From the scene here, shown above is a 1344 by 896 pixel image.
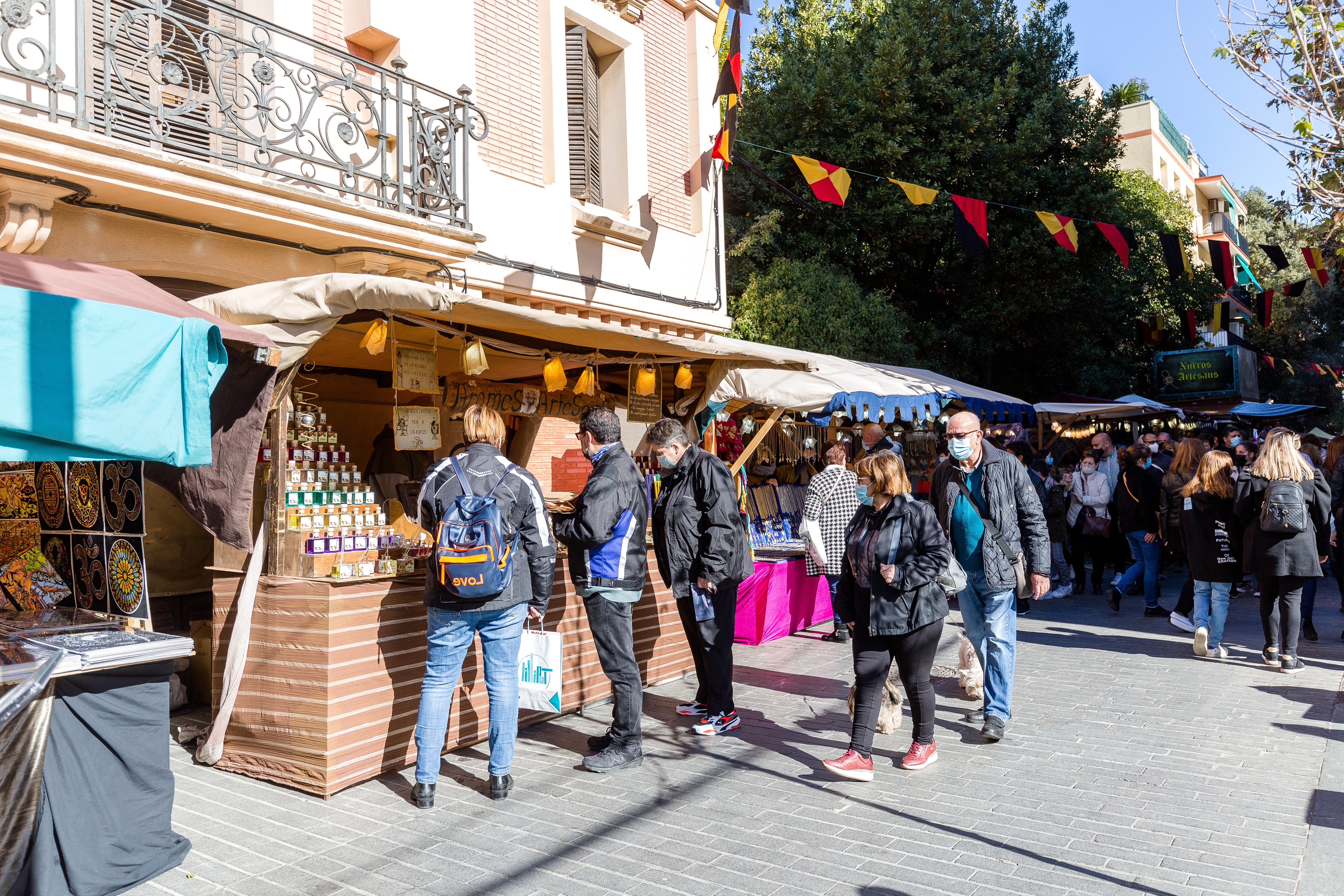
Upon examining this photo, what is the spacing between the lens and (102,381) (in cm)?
348

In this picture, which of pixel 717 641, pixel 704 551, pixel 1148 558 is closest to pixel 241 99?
pixel 704 551

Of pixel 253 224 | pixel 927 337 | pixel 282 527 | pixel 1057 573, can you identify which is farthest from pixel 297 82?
pixel 927 337

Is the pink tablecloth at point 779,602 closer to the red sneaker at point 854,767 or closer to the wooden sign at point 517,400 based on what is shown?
the wooden sign at point 517,400

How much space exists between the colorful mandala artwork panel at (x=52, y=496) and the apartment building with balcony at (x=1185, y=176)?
3281 centimetres

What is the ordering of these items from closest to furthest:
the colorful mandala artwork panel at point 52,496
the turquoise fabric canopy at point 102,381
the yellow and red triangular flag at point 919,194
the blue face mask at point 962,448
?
the turquoise fabric canopy at point 102,381, the colorful mandala artwork panel at point 52,496, the blue face mask at point 962,448, the yellow and red triangular flag at point 919,194

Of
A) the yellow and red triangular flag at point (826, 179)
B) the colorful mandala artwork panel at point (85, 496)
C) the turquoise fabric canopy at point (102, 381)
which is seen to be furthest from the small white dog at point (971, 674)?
the yellow and red triangular flag at point (826, 179)

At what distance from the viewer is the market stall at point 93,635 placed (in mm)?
3316

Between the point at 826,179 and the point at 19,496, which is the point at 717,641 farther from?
the point at 826,179

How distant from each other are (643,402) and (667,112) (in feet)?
20.1

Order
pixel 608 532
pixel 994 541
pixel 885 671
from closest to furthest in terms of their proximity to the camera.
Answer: pixel 885 671 < pixel 608 532 < pixel 994 541

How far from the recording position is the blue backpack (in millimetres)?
4414

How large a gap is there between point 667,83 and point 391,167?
5.34 meters

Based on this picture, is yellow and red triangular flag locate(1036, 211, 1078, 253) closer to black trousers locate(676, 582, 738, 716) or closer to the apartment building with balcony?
black trousers locate(676, 582, 738, 716)

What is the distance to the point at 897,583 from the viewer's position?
15.8 ft
